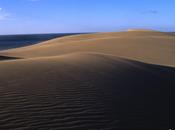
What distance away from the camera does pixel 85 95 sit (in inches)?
302

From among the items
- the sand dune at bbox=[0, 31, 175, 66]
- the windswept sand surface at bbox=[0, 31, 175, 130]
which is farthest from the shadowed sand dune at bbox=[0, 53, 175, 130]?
the sand dune at bbox=[0, 31, 175, 66]

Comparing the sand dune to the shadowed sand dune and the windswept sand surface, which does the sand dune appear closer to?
the windswept sand surface

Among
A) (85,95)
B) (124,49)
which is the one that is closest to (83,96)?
(85,95)

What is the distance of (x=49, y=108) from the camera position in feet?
22.2

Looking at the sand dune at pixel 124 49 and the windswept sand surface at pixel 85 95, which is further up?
the windswept sand surface at pixel 85 95

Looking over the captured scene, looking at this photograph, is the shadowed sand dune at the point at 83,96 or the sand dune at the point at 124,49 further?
the sand dune at the point at 124,49

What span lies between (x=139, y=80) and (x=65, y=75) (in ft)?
5.44

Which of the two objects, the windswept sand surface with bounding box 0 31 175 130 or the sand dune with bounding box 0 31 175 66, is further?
Result: the sand dune with bounding box 0 31 175 66

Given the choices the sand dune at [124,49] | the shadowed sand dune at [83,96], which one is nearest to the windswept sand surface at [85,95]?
the shadowed sand dune at [83,96]

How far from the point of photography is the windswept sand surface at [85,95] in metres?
6.37

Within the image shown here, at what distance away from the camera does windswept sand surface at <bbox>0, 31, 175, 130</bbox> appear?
6.37m

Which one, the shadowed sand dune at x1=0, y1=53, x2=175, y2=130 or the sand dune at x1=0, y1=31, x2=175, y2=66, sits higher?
the shadowed sand dune at x1=0, y1=53, x2=175, y2=130

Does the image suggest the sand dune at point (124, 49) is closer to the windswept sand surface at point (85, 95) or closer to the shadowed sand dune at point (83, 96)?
the windswept sand surface at point (85, 95)

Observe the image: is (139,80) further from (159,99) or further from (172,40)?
(172,40)
